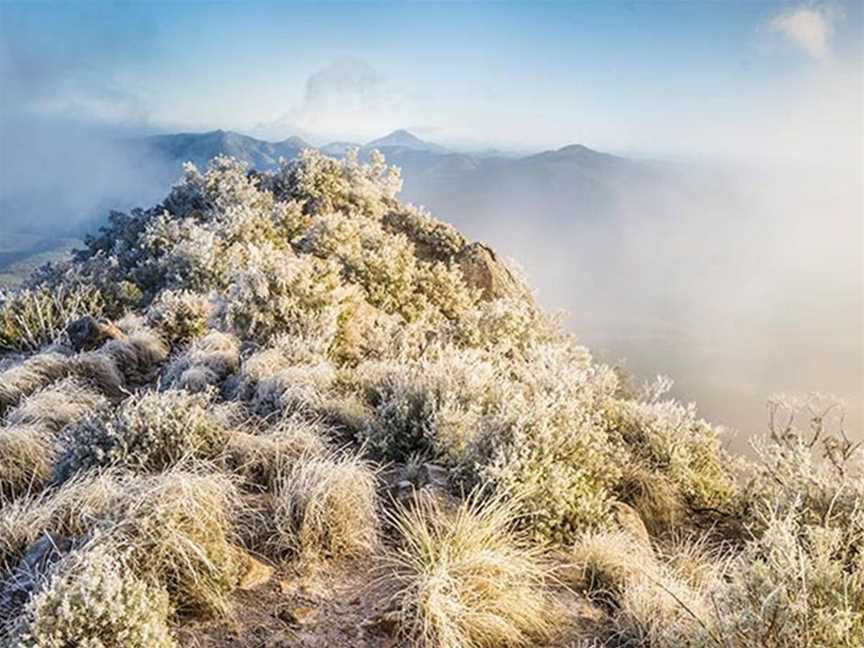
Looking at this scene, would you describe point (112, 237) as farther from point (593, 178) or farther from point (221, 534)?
point (593, 178)

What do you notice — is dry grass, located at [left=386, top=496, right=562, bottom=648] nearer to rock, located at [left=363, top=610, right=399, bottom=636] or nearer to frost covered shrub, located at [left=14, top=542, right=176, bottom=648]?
rock, located at [left=363, top=610, right=399, bottom=636]

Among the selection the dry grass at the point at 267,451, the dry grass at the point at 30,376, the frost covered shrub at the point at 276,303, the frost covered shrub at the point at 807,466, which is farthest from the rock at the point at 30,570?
the frost covered shrub at the point at 276,303

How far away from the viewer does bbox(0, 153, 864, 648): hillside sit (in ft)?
11.7

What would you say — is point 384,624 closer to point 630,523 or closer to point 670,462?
point 630,523

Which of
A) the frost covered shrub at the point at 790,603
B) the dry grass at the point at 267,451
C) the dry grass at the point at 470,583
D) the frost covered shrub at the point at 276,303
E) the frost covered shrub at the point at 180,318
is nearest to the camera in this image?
the frost covered shrub at the point at 790,603

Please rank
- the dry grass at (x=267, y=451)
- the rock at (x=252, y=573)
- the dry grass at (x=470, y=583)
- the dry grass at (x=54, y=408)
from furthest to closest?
1. the dry grass at (x=54, y=408)
2. the dry grass at (x=267, y=451)
3. the rock at (x=252, y=573)
4. the dry grass at (x=470, y=583)

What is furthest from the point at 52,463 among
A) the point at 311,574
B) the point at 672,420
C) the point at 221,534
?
the point at 672,420

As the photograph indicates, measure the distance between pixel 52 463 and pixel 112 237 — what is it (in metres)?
27.2

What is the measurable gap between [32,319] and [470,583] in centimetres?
1107

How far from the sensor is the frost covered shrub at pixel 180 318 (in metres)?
11.2

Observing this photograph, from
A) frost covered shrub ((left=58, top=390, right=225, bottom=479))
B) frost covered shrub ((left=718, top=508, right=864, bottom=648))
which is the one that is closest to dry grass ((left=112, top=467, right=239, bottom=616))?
frost covered shrub ((left=58, top=390, right=225, bottom=479))

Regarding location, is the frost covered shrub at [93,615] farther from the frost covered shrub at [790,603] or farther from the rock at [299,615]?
the frost covered shrub at [790,603]

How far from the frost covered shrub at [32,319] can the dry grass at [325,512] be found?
7926mm

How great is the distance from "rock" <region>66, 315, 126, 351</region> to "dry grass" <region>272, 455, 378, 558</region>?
20.9 ft
